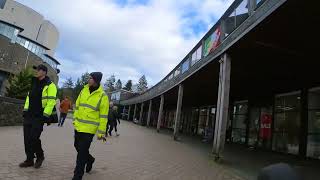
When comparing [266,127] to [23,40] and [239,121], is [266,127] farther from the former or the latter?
[23,40]

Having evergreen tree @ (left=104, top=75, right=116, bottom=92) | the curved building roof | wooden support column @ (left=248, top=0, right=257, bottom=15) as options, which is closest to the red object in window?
wooden support column @ (left=248, top=0, right=257, bottom=15)

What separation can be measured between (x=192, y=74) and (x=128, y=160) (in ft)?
27.1

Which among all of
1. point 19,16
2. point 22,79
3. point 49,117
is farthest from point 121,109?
point 49,117

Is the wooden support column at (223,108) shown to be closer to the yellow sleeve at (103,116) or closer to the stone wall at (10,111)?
the yellow sleeve at (103,116)

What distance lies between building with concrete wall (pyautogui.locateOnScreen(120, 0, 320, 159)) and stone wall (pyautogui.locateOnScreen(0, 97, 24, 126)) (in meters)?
8.45

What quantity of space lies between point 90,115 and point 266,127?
47.2 feet

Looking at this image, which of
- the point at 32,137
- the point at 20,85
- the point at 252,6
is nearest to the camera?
the point at 32,137

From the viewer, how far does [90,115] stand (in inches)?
232

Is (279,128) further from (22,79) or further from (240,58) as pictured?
(22,79)

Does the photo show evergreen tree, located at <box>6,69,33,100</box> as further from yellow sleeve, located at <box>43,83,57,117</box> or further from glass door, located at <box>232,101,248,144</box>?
yellow sleeve, located at <box>43,83,57,117</box>

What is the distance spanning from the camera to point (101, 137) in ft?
19.7

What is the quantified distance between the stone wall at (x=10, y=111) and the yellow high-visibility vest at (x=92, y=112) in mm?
10235

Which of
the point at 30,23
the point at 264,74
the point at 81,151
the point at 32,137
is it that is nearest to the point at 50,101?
the point at 32,137

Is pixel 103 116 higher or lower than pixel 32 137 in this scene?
higher
